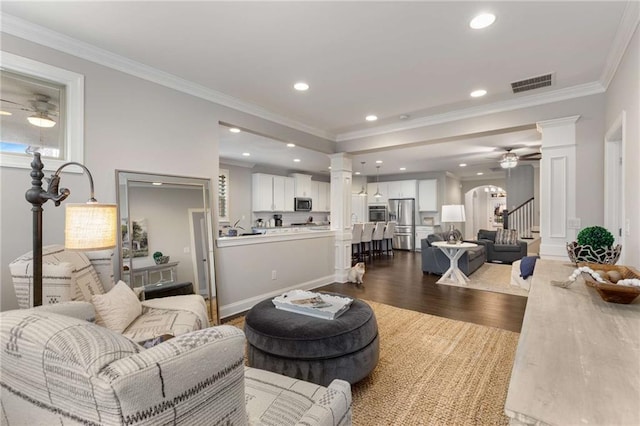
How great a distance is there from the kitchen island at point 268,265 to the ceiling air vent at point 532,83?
324 centimetres

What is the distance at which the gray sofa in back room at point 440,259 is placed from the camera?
5610 mm

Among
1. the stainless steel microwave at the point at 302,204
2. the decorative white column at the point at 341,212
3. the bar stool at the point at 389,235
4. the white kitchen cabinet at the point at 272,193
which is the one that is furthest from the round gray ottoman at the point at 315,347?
the bar stool at the point at 389,235

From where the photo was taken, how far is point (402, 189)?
386 inches

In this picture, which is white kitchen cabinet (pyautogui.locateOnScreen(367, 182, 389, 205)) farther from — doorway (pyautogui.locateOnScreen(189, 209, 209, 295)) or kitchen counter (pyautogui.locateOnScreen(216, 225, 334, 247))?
doorway (pyautogui.locateOnScreen(189, 209, 209, 295))

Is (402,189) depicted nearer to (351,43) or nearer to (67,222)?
(351,43)

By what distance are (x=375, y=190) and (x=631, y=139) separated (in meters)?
8.20

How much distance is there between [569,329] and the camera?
1.01 meters

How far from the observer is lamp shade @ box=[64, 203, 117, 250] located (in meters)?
1.66

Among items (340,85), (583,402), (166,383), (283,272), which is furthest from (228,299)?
(583,402)

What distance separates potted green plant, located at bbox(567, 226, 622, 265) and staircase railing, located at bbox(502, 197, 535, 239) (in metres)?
6.87

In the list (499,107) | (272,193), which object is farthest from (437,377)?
(272,193)

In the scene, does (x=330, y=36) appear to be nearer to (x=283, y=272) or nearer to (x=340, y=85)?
(x=340, y=85)

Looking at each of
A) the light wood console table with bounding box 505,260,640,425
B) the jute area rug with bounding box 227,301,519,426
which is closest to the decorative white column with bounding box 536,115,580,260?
the jute area rug with bounding box 227,301,519,426

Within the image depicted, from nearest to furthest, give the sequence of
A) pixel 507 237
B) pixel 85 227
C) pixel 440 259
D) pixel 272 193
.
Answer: pixel 85 227 → pixel 440 259 → pixel 507 237 → pixel 272 193
